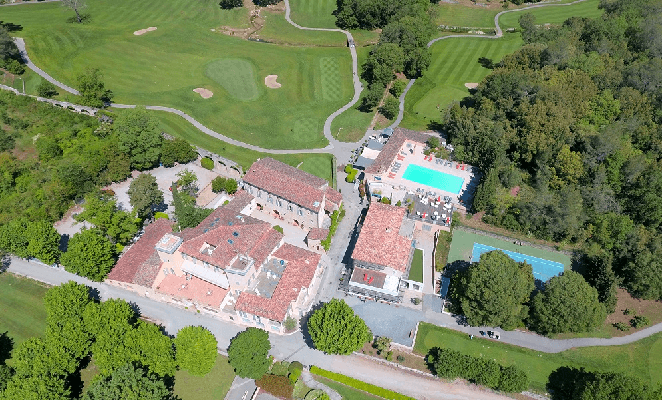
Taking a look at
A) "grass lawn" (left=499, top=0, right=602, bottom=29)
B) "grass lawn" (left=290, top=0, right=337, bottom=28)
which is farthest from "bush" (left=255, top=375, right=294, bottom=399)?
"grass lawn" (left=499, top=0, right=602, bottom=29)

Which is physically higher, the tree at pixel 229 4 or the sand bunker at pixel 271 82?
the tree at pixel 229 4

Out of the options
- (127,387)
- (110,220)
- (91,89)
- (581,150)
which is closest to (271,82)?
(91,89)

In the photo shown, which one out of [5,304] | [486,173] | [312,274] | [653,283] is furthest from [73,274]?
[653,283]

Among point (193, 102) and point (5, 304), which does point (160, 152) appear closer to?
point (193, 102)

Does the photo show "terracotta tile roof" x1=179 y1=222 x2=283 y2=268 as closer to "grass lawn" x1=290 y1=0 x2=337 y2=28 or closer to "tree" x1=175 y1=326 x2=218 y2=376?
"tree" x1=175 y1=326 x2=218 y2=376

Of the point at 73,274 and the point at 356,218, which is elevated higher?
the point at 356,218

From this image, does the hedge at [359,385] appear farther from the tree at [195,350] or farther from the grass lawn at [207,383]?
the tree at [195,350]

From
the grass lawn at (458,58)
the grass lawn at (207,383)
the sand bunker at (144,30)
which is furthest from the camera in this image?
the sand bunker at (144,30)

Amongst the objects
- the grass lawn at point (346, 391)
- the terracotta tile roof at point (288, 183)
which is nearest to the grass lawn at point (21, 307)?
the terracotta tile roof at point (288, 183)
